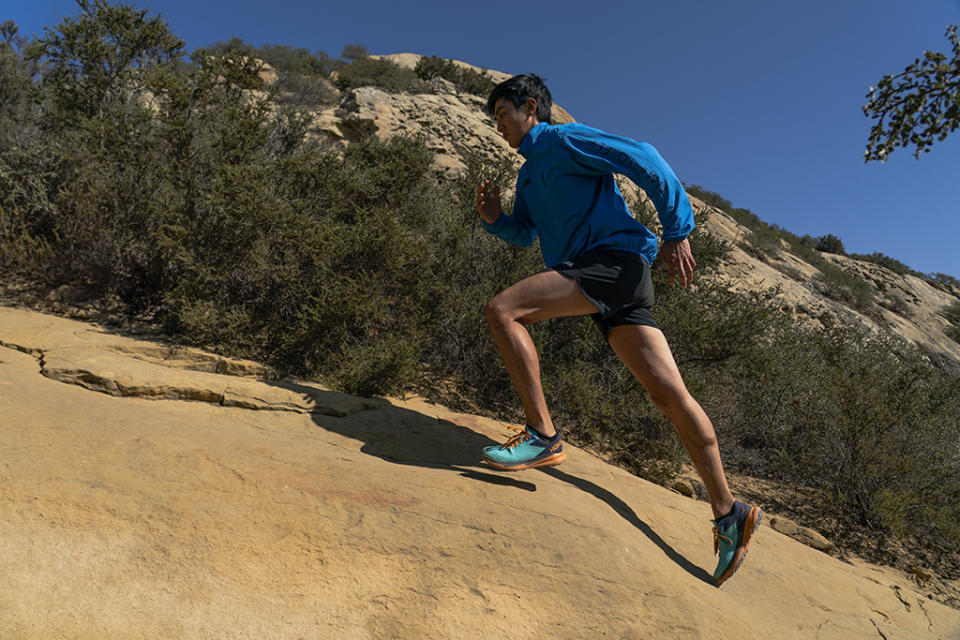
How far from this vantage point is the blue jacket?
83.5 inches

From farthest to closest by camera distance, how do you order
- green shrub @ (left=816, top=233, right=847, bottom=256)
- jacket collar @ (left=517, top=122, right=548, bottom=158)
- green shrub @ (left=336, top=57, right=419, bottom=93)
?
green shrub @ (left=816, top=233, right=847, bottom=256) < green shrub @ (left=336, top=57, right=419, bottom=93) < jacket collar @ (left=517, top=122, right=548, bottom=158)

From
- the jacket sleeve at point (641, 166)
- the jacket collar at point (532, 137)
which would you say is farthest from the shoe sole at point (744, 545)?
the jacket collar at point (532, 137)

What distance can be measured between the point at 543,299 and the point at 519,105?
940 mm

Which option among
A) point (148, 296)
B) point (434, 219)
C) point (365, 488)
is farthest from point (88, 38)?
point (365, 488)

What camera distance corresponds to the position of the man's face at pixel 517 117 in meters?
2.41

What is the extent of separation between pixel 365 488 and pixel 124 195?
466cm

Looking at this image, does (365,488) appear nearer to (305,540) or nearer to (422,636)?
(305,540)

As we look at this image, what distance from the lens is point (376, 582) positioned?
1365mm

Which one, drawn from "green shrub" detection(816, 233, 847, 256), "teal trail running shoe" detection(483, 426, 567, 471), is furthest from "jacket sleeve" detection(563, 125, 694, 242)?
"green shrub" detection(816, 233, 847, 256)

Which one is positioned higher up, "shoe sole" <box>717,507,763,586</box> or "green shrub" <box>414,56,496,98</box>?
"green shrub" <box>414,56,496,98</box>

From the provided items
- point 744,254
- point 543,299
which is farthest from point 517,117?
point 744,254

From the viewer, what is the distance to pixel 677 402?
84.0 inches

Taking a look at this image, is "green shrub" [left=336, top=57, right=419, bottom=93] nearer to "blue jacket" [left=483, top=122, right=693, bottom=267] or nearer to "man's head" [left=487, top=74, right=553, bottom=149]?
"man's head" [left=487, top=74, right=553, bottom=149]

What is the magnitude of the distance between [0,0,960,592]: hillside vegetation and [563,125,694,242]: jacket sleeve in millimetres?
2120
